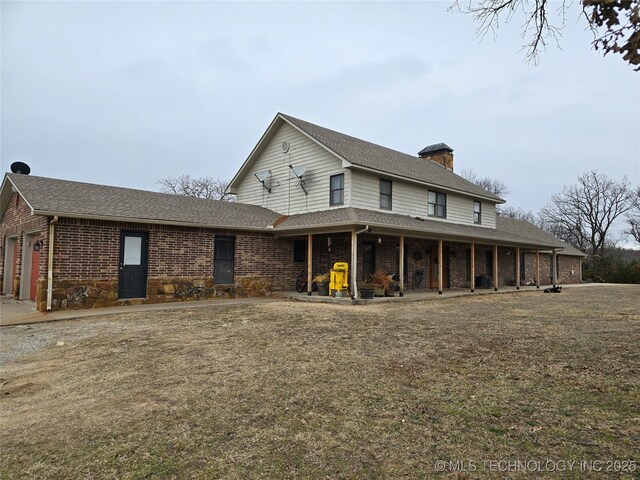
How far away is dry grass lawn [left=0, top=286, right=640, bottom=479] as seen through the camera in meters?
2.76

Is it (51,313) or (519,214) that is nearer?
(51,313)

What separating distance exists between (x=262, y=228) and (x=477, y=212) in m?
12.3

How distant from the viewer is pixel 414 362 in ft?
17.3

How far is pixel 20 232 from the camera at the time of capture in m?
13.0

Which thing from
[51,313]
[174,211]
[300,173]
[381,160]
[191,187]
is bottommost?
[51,313]

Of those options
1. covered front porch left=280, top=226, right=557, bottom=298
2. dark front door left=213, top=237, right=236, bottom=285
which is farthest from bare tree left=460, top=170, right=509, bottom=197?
dark front door left=213, top=237, right=236, bottom=285

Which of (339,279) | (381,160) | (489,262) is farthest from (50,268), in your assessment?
(489,262)

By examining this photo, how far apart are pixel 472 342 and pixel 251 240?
33.0 feet

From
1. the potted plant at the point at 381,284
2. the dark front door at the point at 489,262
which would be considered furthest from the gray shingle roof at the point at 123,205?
the dark front door at the point at 489,262

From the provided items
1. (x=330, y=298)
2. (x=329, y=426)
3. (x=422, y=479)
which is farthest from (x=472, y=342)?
(x=330, y=298)

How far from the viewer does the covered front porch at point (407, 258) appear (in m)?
14.2

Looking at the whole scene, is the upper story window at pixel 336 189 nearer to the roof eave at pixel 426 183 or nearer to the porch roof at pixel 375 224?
the porch roof at pixel 375 224

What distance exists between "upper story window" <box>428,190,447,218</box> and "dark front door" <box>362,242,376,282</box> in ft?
12.3

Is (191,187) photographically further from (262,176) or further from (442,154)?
(442,154)
